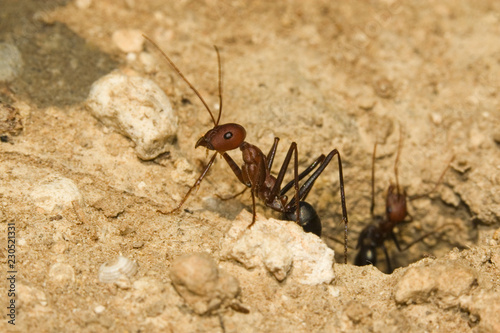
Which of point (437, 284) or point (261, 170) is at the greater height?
point (437, 284)

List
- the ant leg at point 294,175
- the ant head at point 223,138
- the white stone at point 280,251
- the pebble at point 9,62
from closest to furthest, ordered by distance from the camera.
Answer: the white stone at point 280,251, the ant head at point 223,138, the ant leg at point 294,175, the pebble at point 9,62

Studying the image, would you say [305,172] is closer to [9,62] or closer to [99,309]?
[99,309]

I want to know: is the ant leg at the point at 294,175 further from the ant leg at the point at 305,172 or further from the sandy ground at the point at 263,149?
the sandy ground at the point at 263,149

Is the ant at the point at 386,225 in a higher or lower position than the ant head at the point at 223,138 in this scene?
lower

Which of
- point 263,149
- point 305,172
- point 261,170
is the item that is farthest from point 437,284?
point 263,149

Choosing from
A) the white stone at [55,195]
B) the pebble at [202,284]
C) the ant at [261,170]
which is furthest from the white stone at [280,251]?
the white stone at [55,195]

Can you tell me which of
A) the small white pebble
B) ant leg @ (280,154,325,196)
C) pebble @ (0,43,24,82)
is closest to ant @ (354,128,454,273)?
ant leg @ (280,154,325,196)

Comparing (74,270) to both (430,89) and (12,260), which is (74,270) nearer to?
(12,260)

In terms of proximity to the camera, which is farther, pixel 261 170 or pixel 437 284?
pixel 261 170

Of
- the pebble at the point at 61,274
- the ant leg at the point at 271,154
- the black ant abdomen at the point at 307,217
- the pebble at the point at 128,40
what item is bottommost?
the black ant abdomen at the point at 307,217
